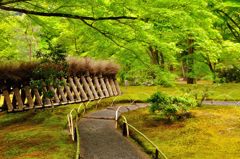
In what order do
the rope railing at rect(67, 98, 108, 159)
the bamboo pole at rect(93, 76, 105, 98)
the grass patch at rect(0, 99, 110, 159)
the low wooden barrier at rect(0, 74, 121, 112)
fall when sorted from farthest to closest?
the bamboo pole at rect(93, 76, 105, 98)
the low wooden barrier at rect(0, 74, 121, 112)
the rope railing at rect(67, 98, 108, 159)
the grass patch at rect(0, 99, 110, 159)

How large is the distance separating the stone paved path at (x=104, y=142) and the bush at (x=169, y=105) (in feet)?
7.99

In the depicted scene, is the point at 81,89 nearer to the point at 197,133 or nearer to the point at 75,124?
the point at 75,124

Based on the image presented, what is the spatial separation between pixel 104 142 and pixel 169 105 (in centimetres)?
458

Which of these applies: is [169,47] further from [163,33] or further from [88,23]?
[88,23]

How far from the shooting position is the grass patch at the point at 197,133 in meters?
12.1

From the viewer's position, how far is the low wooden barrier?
703 inches

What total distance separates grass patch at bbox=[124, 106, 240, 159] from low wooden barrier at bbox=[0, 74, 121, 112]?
175 inches

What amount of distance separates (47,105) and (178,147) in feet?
28.9

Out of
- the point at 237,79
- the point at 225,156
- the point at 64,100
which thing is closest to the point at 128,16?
the point at 225,156

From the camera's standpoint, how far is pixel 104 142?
13.7 meters

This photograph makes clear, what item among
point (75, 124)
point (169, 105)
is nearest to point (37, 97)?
point (75, 124)

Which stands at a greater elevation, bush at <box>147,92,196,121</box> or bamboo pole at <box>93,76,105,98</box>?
bamboo pole at <box>93,76,105,98</box>

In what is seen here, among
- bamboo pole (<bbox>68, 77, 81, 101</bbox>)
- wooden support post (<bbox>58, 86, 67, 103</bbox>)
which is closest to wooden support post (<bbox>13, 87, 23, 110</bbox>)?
wooden support post (<bbox>58, 86, 67, 103</bbox>)

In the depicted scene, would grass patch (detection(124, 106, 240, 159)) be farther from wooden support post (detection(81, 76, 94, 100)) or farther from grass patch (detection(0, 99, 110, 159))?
wooden support post (detection(81, 76, 94, 100))
